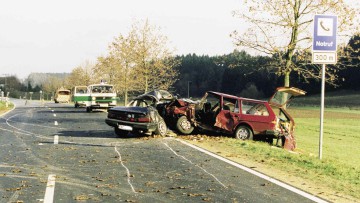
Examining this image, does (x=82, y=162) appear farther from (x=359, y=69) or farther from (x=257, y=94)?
(x=257, y=94)

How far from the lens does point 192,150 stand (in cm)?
1230

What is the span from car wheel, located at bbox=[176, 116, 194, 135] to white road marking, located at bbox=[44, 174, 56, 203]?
810 cm

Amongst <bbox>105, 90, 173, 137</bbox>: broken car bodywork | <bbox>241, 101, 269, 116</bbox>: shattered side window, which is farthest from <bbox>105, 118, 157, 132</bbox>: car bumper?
<bbox>241, 101, 269, 116</bbox>: shattered side window

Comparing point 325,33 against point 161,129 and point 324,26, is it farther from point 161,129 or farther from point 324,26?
point 161,129

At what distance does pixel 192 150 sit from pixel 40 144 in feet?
15.5

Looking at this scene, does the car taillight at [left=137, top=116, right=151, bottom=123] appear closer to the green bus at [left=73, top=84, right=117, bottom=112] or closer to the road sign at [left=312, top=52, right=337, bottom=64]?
the road sign at [left=312, top=52, right=337, bottom=64]

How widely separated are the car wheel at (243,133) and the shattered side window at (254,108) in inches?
23.2

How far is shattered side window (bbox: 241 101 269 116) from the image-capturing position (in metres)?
15.7

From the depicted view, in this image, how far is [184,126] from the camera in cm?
1620

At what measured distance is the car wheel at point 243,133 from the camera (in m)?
15.8

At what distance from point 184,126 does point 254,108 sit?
265cm

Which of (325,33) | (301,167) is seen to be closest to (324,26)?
(325,33)

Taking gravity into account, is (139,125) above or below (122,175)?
above

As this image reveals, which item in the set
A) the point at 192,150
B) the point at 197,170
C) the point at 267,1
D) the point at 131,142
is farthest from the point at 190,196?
the point at 267,1
